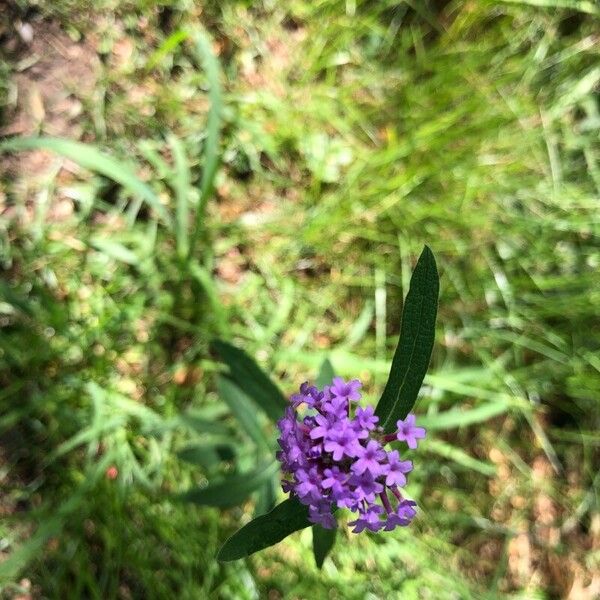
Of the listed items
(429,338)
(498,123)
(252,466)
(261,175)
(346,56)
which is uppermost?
(346,56)

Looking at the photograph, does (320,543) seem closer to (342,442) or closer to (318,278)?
(342,442)

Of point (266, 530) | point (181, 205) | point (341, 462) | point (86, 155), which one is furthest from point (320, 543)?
point (86, 155)

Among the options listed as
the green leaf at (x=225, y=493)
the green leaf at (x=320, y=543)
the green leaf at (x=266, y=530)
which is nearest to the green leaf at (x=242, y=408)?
the green leaf at (x=225, y=493)

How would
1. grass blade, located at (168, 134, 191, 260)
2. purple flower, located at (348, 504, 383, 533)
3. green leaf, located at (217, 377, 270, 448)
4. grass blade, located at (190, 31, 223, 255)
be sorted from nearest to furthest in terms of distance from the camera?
purple flower, located at (348, 504, 383, 533), green leaf, located at (217, 377, 270, 448), grass blade, located at (190, 31, 223, 255), grass blade, located at (168, 134, 191, 260)

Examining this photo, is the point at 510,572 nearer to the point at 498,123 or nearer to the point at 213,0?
the point at 498,123

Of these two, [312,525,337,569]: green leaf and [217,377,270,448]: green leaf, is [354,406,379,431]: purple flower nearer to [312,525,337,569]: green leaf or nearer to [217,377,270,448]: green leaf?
[312,525,337,569]: green leaf

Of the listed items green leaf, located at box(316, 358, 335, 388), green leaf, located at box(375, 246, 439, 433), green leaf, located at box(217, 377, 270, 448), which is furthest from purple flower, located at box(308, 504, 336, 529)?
green leaf, located at box(217, 377, 270, 448)

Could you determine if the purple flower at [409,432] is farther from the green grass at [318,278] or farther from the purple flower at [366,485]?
the green grass at [318,278]

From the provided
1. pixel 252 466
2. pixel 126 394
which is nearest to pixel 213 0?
pixel 126 394
